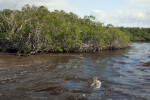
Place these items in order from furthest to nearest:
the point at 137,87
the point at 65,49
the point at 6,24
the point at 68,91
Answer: the point at 65,49
the point at 6,24
the point at 137,87
the point at 68,91

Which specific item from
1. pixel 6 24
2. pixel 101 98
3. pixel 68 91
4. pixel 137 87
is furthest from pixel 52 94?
pixel 6 24

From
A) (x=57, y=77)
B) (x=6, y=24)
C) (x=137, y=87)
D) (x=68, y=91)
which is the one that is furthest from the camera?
(x=6, y=24)

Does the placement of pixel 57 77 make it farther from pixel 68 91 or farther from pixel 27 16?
pixel 27 16

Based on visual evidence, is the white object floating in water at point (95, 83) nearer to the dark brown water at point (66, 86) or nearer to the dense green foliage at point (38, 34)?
the dark brown water at point (66, 86)

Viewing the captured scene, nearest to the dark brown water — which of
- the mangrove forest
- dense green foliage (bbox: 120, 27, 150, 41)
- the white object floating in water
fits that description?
the white object floating in water

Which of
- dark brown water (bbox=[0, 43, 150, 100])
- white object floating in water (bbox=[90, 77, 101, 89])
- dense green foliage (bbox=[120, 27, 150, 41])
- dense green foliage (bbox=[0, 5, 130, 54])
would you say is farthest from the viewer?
dense green foliage (bbox=[120, 27, 150, 41])

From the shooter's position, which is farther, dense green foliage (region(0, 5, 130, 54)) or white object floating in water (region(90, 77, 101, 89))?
dense green foliage (region(0, 5, 130, 54))

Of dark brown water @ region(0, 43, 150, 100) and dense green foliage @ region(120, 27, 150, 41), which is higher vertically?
dense green foliage @ region(120, 27, 150, 41)

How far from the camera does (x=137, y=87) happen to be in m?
8.91

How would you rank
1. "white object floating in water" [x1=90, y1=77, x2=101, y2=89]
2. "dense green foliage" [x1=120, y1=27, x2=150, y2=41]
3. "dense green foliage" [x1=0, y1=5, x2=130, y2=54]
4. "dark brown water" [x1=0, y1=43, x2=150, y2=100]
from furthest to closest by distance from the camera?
1. "dense green foliage" [x1=120, y1=27, x2=150, y2=41]
2. "dense green foliage" [x1=0, y1=5, x2=130, y2=54]
3. "white object floating in water" [x1=90, y1=77, x2=101, y2=89]
4. "dark brown water" [x1=0, y1=43, x2=150, y2=100]

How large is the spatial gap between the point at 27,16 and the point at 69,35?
501 cm

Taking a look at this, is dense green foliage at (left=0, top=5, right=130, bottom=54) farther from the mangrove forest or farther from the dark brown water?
the dark brown water

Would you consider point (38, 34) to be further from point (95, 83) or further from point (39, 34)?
point (95, 83)

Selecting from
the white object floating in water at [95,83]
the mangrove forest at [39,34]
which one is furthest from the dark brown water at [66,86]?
the mangrove forest at [39,34]
